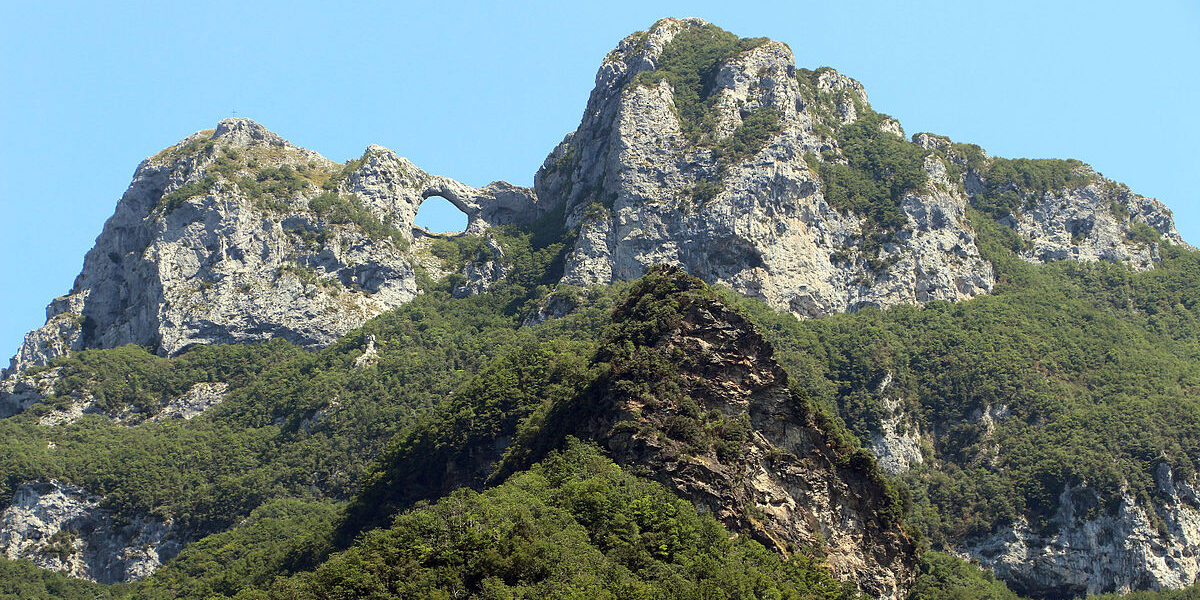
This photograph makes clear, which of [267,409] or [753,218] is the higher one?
[753,218]

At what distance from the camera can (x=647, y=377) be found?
9469 cm

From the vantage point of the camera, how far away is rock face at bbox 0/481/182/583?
141m

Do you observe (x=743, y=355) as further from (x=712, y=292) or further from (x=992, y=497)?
(x=992, y=497)

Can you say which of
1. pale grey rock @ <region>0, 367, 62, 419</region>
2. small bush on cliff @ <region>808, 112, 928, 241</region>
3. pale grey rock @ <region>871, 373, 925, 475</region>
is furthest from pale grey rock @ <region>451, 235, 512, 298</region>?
pale grey rock @ <region>871, 373, 925, 475</region>

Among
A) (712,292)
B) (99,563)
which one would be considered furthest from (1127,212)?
(99,563)

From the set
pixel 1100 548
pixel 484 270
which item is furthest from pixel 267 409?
pixel 1100 548

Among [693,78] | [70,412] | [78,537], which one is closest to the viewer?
[78,537]

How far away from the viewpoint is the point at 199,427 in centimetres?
16050

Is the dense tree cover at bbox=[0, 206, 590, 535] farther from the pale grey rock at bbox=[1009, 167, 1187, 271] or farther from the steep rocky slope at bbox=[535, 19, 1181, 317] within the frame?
the pale grey rock at bbox=[1009, 167, 1187, 271]

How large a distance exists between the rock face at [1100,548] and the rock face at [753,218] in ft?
143

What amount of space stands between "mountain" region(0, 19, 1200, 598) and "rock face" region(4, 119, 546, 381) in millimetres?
398

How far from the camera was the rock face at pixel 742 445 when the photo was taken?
89.8m

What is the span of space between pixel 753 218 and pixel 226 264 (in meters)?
66.4

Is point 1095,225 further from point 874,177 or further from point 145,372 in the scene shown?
point 145,372
